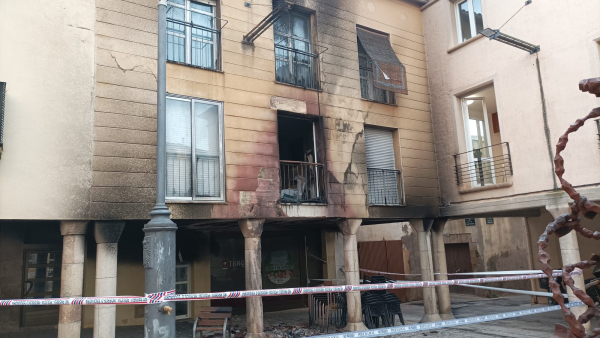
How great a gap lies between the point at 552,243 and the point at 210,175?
12.2 meters

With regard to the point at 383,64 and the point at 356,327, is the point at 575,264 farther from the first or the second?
the point at 383,64

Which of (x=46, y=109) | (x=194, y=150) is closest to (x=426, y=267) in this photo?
(x=194, y=150)

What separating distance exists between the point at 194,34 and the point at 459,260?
16684mm

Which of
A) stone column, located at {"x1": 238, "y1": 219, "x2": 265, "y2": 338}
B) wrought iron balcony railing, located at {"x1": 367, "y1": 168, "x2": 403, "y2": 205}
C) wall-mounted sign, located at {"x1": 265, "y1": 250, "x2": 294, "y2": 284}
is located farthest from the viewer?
wall-mounted sign, located at {"x1": 265, "y1": 250, "x2": 294, "y2": 284}

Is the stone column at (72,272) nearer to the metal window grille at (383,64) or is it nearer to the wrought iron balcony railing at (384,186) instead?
the wrought iron balcony railing at (384,186)

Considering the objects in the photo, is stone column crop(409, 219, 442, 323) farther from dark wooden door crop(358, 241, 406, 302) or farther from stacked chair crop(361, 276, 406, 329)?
dark wooden door crop(358, 241, 406, 302)

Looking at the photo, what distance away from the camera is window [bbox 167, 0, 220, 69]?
10.2 m

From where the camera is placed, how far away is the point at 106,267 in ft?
28.1

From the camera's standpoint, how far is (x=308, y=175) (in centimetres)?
1217

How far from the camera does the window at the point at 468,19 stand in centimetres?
1316

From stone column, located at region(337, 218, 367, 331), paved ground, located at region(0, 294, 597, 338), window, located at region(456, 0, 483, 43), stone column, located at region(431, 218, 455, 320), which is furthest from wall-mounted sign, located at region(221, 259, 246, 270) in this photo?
window, located at region(456, 0, 483, 43)

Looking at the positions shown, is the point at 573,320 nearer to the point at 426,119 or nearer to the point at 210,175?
the point at 210,175

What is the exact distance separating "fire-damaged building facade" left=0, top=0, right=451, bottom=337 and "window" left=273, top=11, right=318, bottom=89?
0.04 m

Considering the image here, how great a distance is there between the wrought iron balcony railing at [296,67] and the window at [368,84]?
6.05 ft
